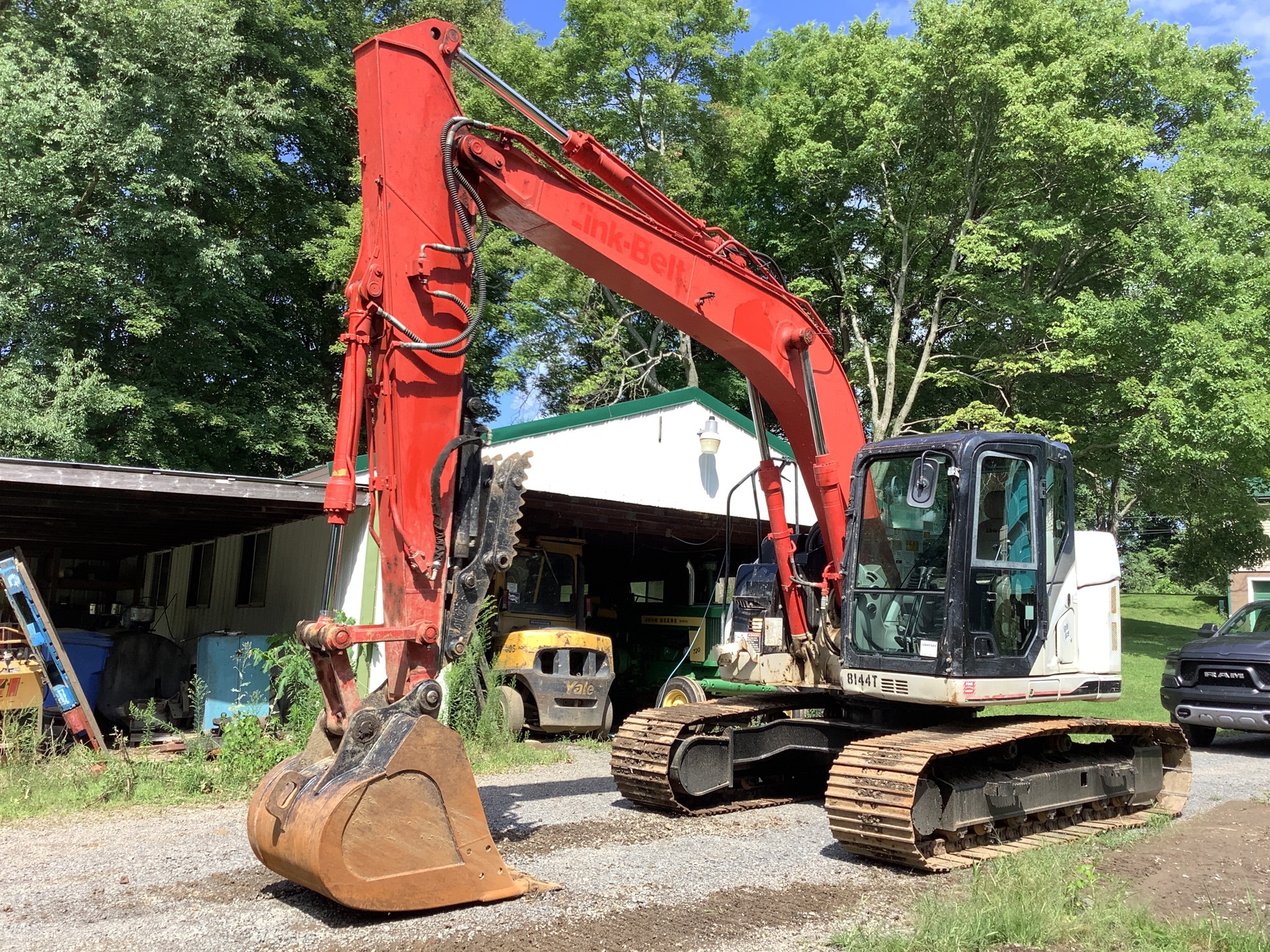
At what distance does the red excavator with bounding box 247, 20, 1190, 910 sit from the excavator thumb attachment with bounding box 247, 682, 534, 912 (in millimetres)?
13

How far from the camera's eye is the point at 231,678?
1112 cm

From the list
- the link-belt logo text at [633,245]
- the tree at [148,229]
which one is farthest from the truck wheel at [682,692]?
the tree at [148,229]

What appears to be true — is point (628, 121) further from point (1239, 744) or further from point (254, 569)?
point (1239, 744)

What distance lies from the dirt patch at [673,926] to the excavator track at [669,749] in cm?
195

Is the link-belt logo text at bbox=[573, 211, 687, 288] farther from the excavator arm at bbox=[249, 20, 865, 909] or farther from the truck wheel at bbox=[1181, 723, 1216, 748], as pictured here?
the truck wheel at bbox=[1181, 723, 1216, 748]

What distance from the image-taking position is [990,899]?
509 cm

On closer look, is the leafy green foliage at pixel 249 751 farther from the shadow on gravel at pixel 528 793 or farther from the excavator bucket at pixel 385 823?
the excavator bucket at pixel 385 823

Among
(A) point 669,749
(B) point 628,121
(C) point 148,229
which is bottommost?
(A) point 669,749

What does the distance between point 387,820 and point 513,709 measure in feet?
21.0

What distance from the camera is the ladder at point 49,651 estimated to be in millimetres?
9477

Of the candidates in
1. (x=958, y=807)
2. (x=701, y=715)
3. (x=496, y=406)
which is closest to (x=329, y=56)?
(x=496, y=406)

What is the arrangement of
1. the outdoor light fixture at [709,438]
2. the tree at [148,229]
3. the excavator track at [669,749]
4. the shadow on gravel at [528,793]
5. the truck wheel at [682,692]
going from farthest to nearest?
1. the tree at [148,229]
2. the outdoor light fixture at [709,438]
3. the truck wheel at [682,692]
4. the excavator track at [669,749]
5. the shadow on gravel at [528,793]

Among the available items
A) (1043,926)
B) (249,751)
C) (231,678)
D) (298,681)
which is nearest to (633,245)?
(1043,926)

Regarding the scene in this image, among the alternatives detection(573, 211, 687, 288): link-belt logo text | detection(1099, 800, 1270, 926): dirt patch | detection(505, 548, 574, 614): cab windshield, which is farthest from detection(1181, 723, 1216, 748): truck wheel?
detection(573, 211, 687, 288): link-belt logo text
